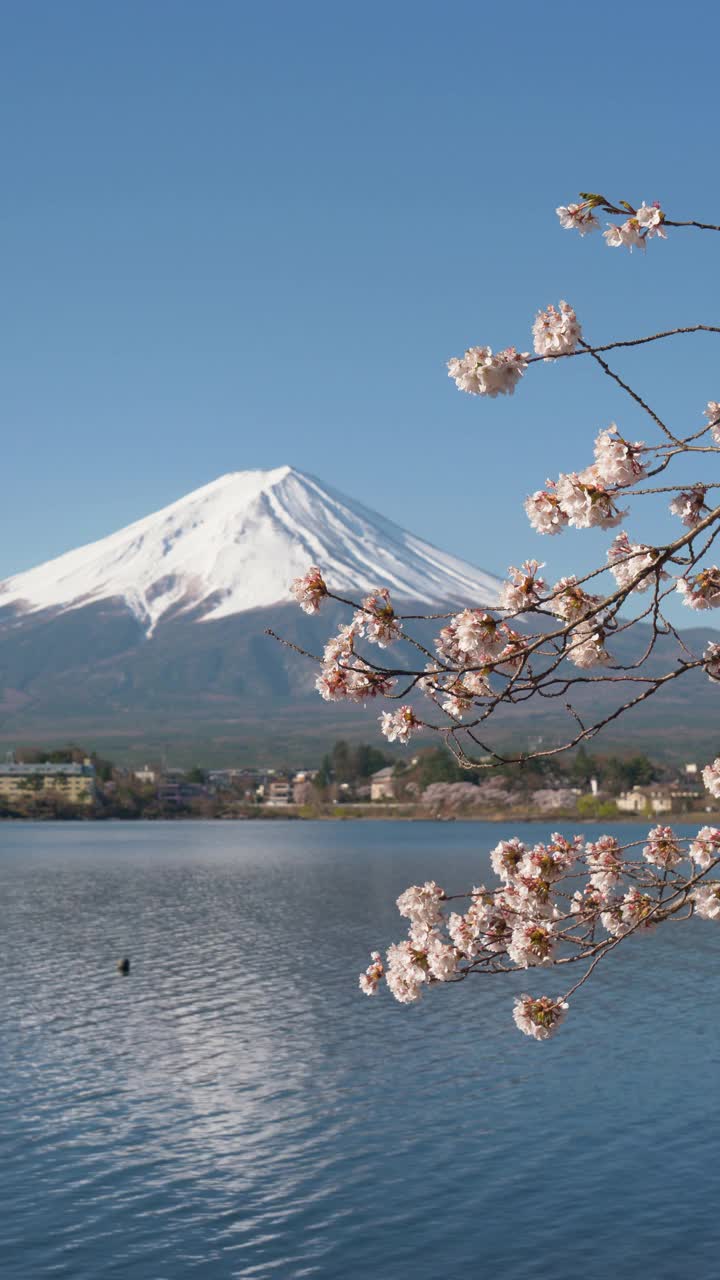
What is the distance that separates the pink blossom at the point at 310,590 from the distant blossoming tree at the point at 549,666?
1cm

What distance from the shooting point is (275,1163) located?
2080cm

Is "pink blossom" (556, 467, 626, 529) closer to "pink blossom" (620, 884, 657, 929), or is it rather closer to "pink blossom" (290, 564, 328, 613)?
"pink blossom" (290, 564, 328, 613)

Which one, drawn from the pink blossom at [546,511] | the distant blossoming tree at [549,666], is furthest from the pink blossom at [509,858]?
the pink blossom at [546,511]

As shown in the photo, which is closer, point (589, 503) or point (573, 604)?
point (589, 503)

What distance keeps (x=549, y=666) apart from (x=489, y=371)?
1561mm

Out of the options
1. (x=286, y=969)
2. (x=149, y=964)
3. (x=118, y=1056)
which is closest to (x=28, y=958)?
(x=149, y=964)

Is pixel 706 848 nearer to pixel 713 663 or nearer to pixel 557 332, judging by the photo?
pixel 713 663

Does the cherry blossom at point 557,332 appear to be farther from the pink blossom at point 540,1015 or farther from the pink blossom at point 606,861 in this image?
the pink blossom at point 540,1015

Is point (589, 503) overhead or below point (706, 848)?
overhead

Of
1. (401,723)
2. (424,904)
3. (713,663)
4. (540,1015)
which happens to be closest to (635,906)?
(540,1015)

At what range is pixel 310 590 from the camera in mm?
8602

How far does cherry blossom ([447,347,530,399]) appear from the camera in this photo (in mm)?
7598

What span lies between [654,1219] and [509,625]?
1180 centimetres

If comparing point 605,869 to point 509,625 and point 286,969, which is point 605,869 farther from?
point 286,969
